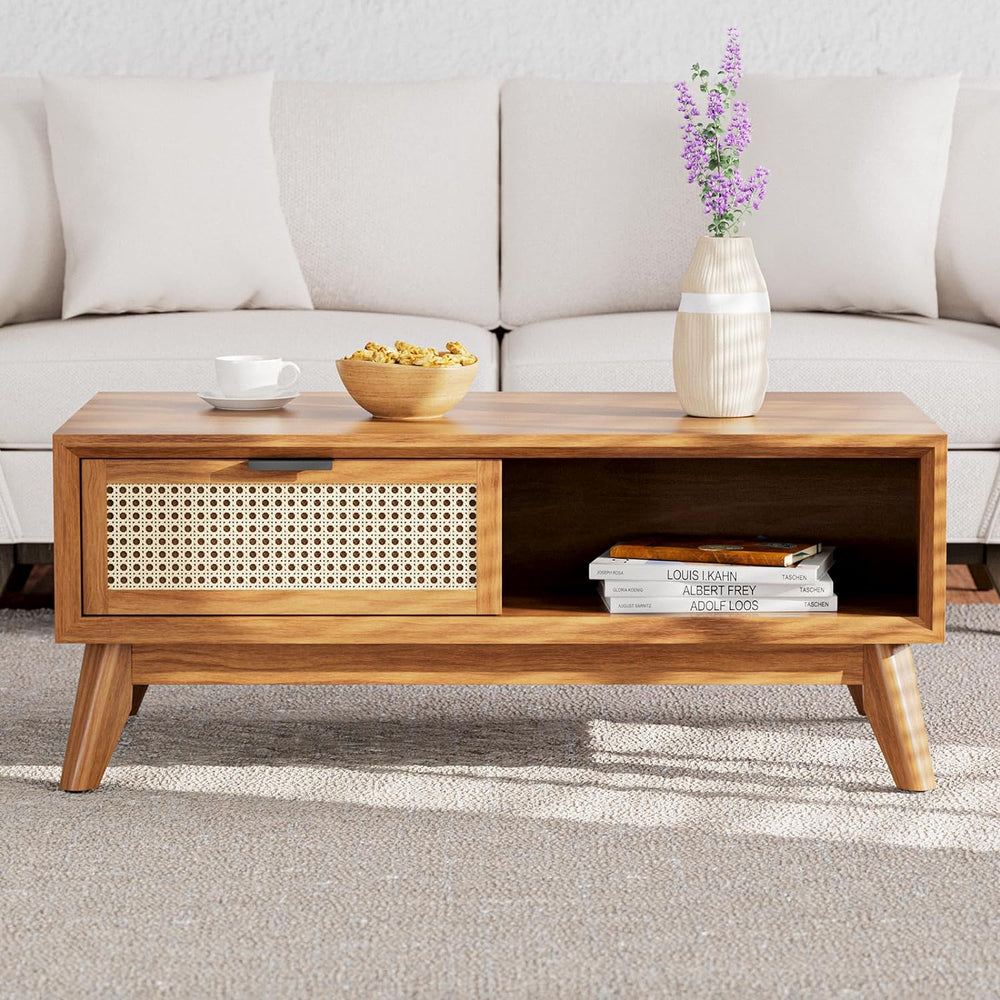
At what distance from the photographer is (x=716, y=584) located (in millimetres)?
1738

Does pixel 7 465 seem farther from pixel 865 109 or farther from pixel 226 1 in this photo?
pixel 865 109

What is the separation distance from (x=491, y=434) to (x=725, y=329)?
339 mm

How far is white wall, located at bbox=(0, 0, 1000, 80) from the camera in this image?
11.1 ft

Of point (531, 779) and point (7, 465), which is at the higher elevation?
point (7, 465)

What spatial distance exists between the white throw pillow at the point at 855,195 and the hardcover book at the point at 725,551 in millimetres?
1125

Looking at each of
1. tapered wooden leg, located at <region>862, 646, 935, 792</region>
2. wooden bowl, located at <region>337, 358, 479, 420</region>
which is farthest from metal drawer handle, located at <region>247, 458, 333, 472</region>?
tapered wooden leg, located at <region>862, 646, 935, 792</region>

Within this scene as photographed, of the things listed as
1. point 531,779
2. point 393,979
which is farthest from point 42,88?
point 393,979

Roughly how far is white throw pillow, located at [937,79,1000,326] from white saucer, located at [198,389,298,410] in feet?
5.12

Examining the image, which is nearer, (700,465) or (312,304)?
(700,465)

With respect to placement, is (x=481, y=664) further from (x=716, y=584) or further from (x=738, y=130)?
(x=738, y=130)

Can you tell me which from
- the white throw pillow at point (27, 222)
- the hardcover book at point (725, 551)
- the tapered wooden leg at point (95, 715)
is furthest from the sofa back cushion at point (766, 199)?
the tapered wooden leg at point (95, 715)

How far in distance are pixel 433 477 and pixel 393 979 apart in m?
0.61

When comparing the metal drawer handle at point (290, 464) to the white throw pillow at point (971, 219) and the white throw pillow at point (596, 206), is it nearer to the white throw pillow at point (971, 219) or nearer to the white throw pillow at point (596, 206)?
the white throw pillow at point (596, 206)

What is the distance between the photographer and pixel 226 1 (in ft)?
11.1
